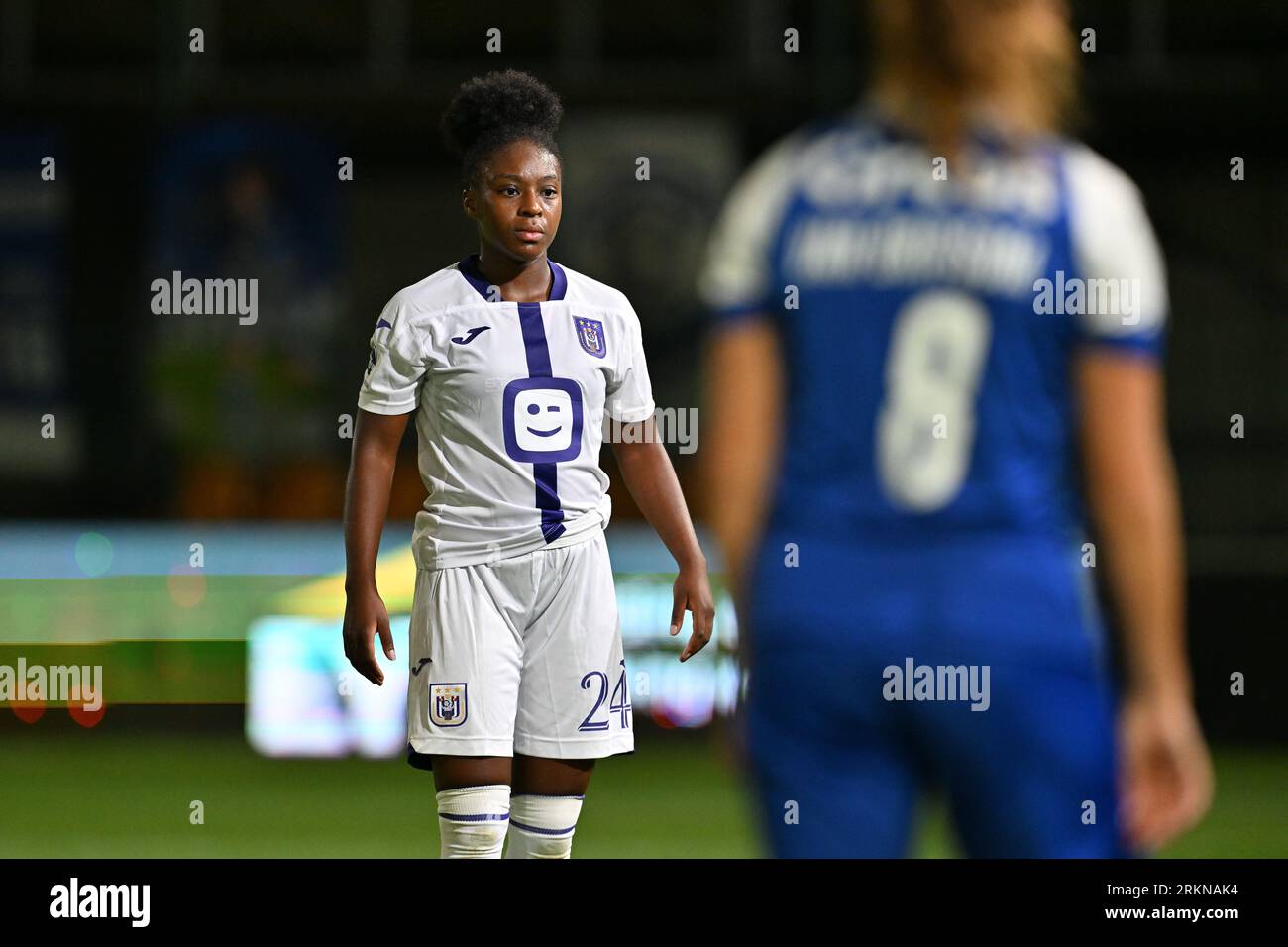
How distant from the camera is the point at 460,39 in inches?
532

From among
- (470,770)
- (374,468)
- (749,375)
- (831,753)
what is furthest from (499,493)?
(831,753)

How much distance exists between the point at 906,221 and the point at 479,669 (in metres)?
1.32

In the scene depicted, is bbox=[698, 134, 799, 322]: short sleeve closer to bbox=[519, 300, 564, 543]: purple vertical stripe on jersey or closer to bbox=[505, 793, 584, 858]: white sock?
bbox=[519, 300, 564, 543]: purple vertical stripe on jersey

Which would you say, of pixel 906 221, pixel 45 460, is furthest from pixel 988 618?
pixel 45 460

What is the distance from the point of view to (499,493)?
3.34 meters

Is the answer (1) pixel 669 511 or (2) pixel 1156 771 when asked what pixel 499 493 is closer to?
(1) pixel 669 511

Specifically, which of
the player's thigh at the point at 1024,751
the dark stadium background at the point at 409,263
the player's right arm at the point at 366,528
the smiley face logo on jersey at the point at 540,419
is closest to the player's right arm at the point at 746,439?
the player's thigh at the point at 1024,751

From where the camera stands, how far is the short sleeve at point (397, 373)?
3338 mm

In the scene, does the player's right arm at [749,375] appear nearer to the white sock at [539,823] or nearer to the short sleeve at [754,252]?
the short sleeve at [754,252]

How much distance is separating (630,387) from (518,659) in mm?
552

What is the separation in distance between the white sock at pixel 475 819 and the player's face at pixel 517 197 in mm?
994

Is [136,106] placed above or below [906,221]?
above

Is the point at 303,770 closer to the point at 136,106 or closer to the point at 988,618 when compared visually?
the point at 988,618
